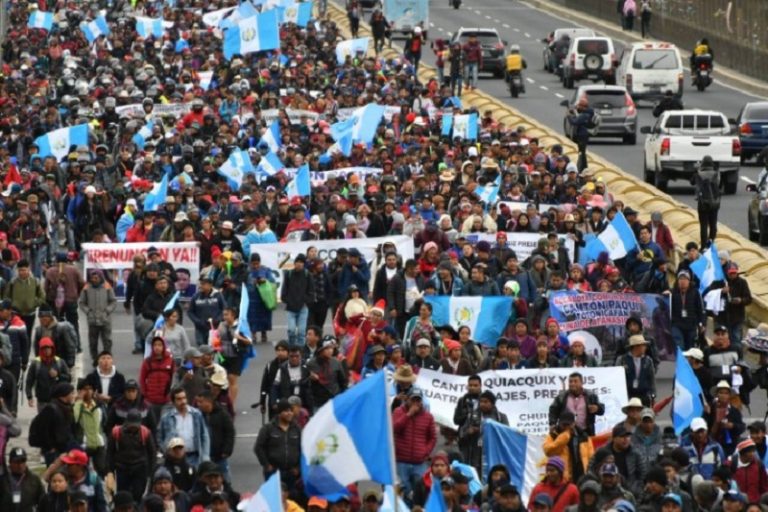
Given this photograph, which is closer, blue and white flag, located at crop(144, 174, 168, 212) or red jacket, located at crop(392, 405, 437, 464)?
red jacket, located at crop(392, 405, 437, 464)

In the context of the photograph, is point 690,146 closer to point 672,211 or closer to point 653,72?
point 672,211

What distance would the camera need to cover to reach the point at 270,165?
38.6 metres

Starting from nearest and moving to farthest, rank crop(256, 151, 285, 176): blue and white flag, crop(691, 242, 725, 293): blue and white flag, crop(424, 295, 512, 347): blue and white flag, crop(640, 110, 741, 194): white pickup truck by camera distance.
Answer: crop(424, 295, 512, 347): blue and white flag → crop(691, 242, 725, 293): blue and white flag → crop(256, 151, 285, 176): blue and white flag → crop(640, 110, 741, 194): white pickup truck

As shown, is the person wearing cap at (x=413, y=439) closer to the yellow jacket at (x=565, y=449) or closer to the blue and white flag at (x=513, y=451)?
the blue and white flag at (x=513, y=451)

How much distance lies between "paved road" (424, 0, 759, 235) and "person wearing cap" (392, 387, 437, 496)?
19653 millimetres

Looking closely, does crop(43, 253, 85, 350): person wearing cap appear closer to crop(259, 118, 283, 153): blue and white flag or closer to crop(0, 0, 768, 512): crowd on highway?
crop(0, 0, 768, 512): crowd on highway

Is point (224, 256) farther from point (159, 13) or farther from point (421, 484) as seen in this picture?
point (159, 13)

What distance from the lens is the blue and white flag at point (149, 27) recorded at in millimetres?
61125

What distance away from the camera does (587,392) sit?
22.1 metres

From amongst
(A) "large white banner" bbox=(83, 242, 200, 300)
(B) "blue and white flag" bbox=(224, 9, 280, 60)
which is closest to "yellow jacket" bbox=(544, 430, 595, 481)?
(A) "large white banner" bbox=(83, 242, 200, 300)

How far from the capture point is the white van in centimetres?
6028

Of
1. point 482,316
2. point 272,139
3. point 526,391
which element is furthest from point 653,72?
point 526,391

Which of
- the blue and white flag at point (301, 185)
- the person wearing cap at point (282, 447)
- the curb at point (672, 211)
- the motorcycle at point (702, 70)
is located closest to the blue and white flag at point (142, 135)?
the blue and white flag at point (301, 185)

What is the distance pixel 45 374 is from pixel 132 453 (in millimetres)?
2678
